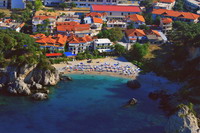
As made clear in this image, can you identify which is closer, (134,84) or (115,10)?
(134,84)

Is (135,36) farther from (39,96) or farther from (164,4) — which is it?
(39,96)

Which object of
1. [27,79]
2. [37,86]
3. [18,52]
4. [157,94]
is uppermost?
[18,52]

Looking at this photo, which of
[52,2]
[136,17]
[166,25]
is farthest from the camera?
[52,2]

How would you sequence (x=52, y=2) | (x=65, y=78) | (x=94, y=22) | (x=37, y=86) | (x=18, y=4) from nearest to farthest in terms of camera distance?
(x=37, y=86), (x=65, y=78), (x=94, y=22), (x=18, y=4), (x=52, y=2)

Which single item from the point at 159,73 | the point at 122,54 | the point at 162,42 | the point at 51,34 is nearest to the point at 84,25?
the point at 51,34

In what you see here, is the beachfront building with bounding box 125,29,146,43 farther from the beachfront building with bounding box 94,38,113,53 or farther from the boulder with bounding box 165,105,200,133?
the boulder with bounding box 165,105,200,133

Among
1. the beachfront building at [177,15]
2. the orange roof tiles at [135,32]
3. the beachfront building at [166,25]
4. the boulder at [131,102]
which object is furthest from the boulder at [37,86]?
the beachfront building at [177,15]

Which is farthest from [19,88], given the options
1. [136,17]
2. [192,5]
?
[192,5]
